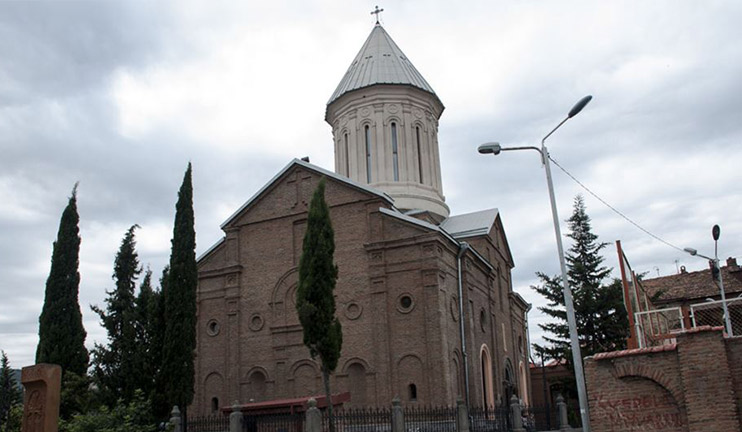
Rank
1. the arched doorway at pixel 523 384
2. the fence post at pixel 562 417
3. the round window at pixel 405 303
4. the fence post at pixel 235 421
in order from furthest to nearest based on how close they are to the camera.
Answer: the arched doorway at pixel 523 384 → the fence post at pixel 562 417 → the round window at pixel 405 303 → the fence post at pixel 235 421

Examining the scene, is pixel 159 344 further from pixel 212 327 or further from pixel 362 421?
pixel 362 421

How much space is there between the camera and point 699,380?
10.9 metres

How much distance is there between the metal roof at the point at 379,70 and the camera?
29652 mm

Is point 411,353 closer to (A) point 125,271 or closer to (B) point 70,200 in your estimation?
(A) point 125,271

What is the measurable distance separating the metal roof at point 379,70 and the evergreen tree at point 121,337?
11622 mm

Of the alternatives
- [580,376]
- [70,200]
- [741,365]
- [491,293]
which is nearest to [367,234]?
[491,293]

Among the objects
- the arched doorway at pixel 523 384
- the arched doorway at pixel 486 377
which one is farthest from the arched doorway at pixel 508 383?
the arched doorway at pixel 523 384

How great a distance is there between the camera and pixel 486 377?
25.3 m

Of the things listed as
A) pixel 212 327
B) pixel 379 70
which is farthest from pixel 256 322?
pixel 379 70

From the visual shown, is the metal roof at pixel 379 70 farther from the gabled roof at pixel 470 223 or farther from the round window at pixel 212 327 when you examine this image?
the round window at pixel 212 327

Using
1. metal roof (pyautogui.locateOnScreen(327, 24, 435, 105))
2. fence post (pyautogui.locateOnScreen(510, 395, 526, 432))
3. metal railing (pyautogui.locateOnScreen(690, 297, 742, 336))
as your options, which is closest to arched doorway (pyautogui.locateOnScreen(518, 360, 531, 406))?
fence post (pyautogui.locateOnScreen(510, 395, 526, 432))

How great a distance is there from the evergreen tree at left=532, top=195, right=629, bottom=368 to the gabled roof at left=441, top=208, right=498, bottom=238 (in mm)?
5641

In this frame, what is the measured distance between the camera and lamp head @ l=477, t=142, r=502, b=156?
13.5 m

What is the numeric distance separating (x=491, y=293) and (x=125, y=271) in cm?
1424
